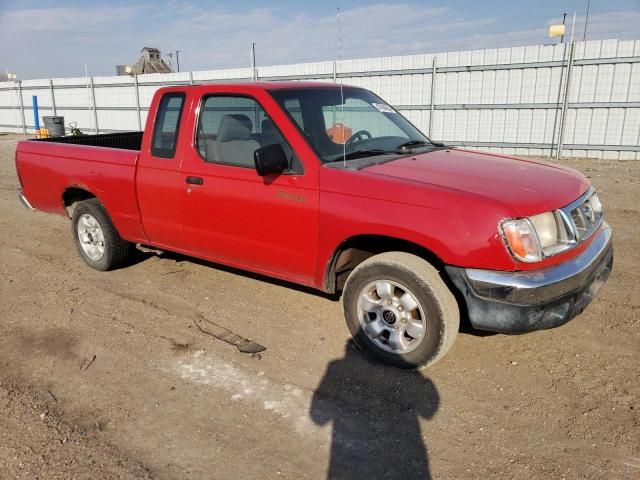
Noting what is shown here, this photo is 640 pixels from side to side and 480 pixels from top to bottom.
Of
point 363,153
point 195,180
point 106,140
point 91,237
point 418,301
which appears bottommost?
point 91,237

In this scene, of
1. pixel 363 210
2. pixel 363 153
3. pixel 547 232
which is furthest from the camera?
pixel 363 153

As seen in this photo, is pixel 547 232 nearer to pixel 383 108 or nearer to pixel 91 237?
pixel 383 108

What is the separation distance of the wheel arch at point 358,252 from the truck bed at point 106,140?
3885 millimetres

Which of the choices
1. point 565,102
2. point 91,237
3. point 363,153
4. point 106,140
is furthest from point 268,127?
point 565,102

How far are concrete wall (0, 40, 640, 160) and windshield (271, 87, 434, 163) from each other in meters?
10.1

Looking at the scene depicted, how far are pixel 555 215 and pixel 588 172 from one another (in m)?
9.11

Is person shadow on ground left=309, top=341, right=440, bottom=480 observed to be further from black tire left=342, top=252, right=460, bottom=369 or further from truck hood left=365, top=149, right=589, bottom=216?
truck hood left=365, top=149, right=589, bottom=216

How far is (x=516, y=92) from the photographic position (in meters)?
13.7

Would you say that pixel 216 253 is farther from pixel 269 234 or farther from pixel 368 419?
pixel 368 419

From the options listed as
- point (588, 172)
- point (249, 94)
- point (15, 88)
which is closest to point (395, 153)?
point (249, 94)

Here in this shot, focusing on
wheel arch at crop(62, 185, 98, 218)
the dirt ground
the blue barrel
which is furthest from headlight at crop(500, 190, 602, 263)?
the blue barrel

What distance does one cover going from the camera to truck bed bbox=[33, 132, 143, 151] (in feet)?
20.9

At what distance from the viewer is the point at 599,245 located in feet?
11.9

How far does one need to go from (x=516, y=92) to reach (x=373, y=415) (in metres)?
12.6
